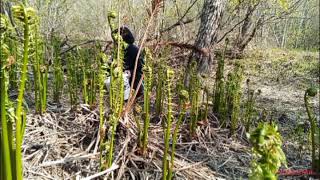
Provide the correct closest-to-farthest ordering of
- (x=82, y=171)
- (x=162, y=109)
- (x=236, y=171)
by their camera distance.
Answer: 1. (x=82, y=171)
2. (x=236, y=171)
3. (x=162, y=109)

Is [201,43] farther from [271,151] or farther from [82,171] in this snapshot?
[271,151]

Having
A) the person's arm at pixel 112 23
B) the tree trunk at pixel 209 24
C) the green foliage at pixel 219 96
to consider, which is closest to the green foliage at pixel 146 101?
the person's arm at pixel 112 23

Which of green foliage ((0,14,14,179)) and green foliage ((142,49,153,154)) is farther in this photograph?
green foliage ((142,49,153,154))

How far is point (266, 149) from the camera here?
3.08 feet

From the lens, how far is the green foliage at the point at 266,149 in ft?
3.06

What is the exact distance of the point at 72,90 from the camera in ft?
10.3

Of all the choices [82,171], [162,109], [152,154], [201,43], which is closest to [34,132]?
[82,171]

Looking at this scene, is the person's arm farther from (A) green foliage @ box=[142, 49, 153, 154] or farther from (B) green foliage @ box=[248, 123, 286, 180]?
(B) green foliage @ box=[248, 123, 286, 180]

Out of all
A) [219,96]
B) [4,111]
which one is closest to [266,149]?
[4,111]

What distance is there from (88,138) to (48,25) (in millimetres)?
3679

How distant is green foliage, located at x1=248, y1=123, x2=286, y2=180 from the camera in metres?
0.93

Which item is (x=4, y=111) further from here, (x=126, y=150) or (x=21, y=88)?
(x=126, y=150)

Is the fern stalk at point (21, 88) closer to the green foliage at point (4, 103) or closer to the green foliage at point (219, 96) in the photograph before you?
the green foliage at point (4, 103)

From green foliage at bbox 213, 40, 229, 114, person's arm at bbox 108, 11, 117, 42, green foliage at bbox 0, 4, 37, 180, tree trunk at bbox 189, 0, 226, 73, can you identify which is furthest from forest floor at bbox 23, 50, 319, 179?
tree trunk at bbox 189, 0, 226, 73
